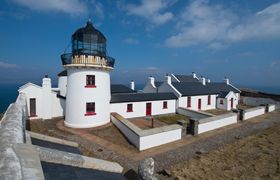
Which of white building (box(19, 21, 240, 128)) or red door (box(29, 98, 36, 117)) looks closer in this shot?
white building (box(19, 21, 240, 128))

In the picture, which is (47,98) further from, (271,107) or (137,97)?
(271,107)

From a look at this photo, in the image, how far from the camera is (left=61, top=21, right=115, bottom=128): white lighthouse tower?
14203mm

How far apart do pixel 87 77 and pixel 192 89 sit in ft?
48.8

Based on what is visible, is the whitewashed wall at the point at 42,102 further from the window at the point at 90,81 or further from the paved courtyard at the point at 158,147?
the window at the point at 90,81

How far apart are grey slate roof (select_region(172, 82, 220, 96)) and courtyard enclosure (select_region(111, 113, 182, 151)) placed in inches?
Answer: 405

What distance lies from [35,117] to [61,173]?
47.2 ft

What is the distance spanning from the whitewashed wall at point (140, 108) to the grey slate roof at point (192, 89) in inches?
99.3

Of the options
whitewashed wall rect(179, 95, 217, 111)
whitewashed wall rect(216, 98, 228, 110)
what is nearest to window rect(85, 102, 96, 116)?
whitewashed wall rect(179, 95, 217, 111)

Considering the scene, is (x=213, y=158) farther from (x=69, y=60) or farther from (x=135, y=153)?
(x=69, y=60)

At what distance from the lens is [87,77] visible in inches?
578

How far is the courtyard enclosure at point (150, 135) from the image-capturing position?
36.2 ft

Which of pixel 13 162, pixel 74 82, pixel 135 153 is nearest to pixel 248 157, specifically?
pixel 135 153

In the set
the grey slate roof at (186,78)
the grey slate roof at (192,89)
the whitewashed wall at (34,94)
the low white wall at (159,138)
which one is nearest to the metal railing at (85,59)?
the whitewashed wall at (34,94)

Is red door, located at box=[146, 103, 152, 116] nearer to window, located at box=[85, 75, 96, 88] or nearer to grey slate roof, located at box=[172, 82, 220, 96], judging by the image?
grey slate roof, located at box=[172, 82, 220, 96]
